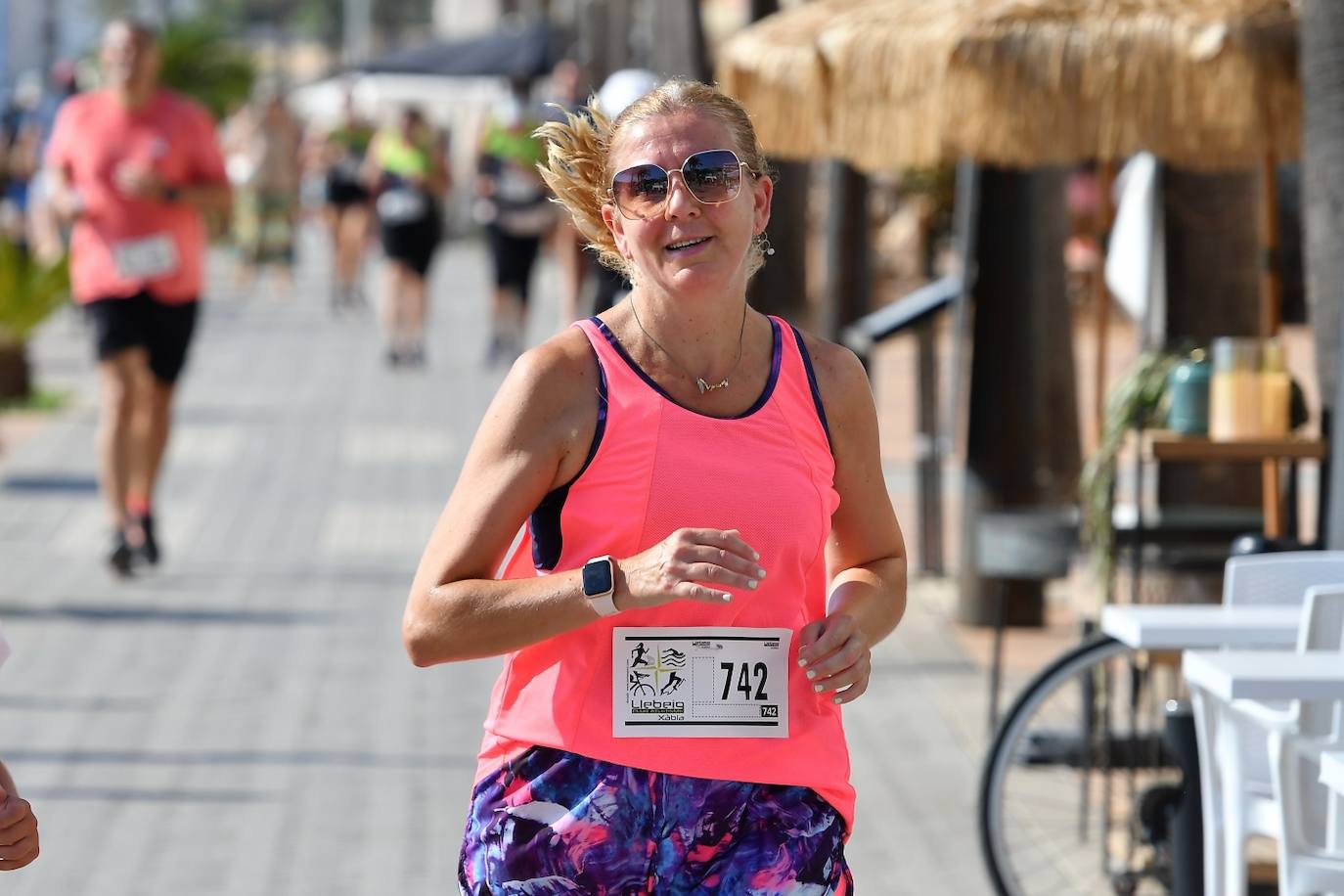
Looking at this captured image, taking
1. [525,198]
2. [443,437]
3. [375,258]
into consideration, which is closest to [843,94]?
[443,437]

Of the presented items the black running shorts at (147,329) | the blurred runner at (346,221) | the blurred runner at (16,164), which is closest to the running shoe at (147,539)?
the black running shorts at (147,329)

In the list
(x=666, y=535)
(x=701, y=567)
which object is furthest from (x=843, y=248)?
(x=701, y=567)

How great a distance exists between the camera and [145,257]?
30.9ft

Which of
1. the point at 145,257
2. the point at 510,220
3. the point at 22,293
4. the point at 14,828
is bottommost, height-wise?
the point at 14,828

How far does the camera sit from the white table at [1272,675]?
11.7 ft

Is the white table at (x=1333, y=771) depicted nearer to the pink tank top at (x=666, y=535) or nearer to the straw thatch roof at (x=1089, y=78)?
the pink tank top at (x=666, y=535)

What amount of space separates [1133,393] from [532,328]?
55.6ft

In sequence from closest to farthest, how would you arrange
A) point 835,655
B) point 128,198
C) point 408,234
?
point 835,655, point 128,198, point 408,234

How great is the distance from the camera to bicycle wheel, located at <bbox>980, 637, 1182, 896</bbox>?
16.6ft

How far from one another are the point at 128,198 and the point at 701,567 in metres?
7.27

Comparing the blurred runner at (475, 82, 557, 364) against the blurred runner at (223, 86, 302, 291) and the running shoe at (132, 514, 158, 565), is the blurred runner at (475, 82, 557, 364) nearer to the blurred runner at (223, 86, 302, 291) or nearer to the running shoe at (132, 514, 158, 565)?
the blurred runner at (223, 86, 302, 291)

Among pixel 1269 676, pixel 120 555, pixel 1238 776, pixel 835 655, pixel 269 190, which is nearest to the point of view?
pixel 835 655

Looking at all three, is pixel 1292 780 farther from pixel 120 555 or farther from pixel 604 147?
pixel 120 555

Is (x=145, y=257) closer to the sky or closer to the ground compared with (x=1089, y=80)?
closer to the ground
